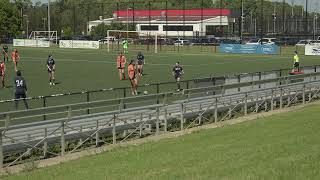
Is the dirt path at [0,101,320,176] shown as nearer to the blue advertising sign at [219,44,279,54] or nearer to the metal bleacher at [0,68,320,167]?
the metal bleacher at [0,68,320,167]

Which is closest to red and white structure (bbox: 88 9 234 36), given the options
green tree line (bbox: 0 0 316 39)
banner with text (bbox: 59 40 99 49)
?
green tree line (bbox: 0 0 316 39)

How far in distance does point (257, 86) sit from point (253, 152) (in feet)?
43.0

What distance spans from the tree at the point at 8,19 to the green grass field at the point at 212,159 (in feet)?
307

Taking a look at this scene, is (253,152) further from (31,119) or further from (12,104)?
(12,104)

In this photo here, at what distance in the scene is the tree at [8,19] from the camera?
10312cm

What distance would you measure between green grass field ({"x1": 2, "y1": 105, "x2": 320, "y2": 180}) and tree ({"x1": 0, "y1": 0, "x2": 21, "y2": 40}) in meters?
93.4

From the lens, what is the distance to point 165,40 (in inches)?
3797

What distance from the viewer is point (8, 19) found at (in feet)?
340

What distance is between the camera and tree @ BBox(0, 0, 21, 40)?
103 m

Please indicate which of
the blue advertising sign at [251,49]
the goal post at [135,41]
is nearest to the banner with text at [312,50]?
the blue advertising sign at [251,49]

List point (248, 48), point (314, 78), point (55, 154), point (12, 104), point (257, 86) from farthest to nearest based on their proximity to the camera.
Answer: point (248, 48) < point (314, 78) < point (257, 86) < point (12, 104) < point (55, 154)

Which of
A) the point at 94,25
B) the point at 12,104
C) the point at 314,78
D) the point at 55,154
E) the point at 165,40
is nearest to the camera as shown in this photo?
the point at 55,154

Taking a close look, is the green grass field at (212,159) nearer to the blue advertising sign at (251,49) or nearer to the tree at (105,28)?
the blue advertising sign at (251,49)

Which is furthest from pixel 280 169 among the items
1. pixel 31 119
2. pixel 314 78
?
pixel 314 78
